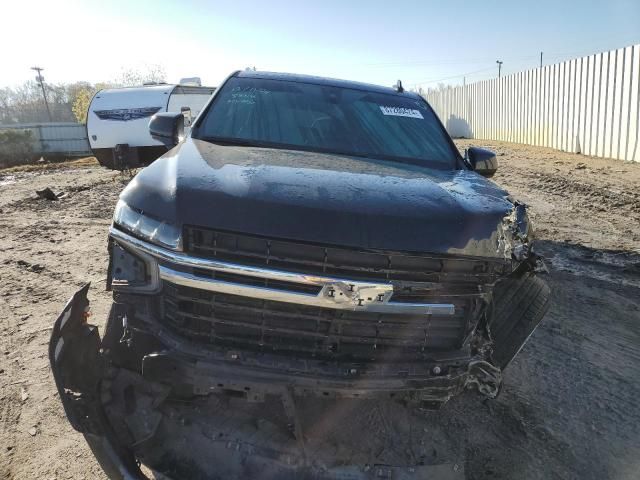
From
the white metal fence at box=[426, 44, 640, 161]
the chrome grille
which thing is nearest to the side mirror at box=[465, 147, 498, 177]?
the chrome grille

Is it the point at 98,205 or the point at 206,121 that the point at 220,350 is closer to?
the point at 206,121

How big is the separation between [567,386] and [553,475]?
975 mm

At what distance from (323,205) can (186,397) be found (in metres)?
1.11

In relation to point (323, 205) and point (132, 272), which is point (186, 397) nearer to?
point (132, 272)

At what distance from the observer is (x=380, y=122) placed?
12.6 feet

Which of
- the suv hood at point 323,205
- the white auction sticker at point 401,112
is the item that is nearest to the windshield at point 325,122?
the white auction sticker at point 401,112

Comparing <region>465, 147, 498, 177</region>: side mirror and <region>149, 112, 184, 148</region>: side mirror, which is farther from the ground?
<region>149, 112, 184, 148</region>: side mirror

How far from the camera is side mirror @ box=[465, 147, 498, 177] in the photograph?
387 cm

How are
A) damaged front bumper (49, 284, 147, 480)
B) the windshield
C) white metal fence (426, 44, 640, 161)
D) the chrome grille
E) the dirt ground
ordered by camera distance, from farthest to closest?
white metal fence (426, 44, 640, 161)
the windshield
the dirt ground
the chrome grille
damaged front bumper (49, 284, 147, 480)

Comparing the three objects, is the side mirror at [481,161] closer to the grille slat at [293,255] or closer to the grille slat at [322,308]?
the grille slat at [322,308]

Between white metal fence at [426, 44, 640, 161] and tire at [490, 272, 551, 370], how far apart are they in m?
11.9

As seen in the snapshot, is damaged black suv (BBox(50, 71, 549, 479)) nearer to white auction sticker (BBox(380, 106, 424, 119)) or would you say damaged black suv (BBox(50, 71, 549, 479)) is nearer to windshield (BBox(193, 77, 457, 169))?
windshield (BBox(193, 77, 457, 169))

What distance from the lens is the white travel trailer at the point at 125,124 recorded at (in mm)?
10370

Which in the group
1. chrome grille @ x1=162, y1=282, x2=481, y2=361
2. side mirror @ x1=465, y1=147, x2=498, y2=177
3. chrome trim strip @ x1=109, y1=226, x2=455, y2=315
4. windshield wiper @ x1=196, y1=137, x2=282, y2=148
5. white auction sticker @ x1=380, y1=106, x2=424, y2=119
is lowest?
chrome grille @ x1=162, y1=282, x2=481, y2=361
